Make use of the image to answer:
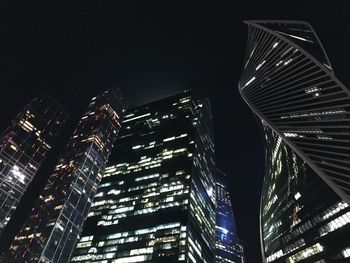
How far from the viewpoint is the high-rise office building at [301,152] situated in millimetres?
67312

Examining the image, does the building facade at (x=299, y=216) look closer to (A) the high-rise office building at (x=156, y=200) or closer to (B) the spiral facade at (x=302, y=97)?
(B) the spiral facade at (x=302, y=97)

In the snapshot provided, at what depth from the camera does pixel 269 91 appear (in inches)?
4454

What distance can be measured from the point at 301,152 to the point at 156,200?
51.7m

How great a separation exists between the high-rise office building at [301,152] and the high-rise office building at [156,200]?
2636cm

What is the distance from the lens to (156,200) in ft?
340

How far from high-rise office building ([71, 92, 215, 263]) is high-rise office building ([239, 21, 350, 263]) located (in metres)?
26.4

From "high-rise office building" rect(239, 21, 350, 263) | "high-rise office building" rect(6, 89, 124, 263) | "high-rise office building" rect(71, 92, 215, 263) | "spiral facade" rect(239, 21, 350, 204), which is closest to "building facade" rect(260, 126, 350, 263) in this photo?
"high-rise office building" rect(239, 21, 350, 263)

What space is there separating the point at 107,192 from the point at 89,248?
83.8 feet

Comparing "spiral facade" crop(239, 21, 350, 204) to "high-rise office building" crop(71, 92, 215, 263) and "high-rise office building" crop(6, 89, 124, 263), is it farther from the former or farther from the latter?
"high-rise office building" crop(6, 89, 124, 263)

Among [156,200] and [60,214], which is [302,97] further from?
[60,214]

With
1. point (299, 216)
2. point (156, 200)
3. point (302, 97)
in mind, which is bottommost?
point (299, 216)

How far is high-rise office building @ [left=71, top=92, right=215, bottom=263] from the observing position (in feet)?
291

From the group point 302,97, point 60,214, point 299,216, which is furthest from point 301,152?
point 60,214

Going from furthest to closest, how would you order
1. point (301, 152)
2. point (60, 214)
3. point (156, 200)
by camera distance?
1. point (60, 214)
2. point (156, 200)
3. point (301, 152)
